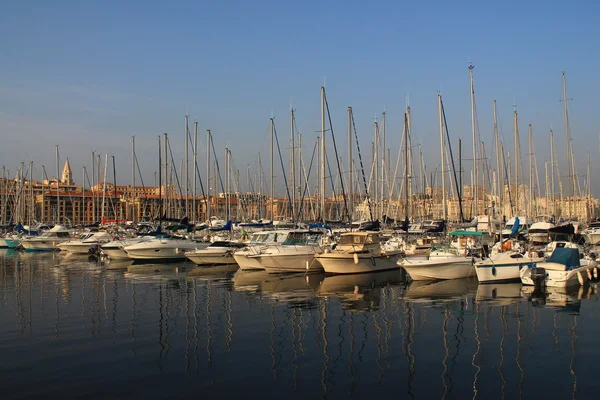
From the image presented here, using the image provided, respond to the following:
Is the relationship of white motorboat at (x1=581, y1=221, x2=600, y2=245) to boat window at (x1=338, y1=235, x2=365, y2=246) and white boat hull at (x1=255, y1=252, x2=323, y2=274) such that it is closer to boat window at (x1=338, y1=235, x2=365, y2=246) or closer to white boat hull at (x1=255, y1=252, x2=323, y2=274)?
boat window at (x1=338, y1=235, x2=365, y2=246)

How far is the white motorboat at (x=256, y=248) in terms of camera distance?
107 ft

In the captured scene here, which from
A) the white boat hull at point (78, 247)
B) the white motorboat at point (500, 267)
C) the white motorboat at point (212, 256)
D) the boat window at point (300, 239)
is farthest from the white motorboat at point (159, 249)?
the white motorboat at point (500, 267)

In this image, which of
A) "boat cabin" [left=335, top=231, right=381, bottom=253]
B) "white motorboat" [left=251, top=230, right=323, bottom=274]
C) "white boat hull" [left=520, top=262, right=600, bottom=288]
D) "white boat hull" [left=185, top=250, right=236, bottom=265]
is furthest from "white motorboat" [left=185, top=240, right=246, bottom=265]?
"white boat hull" [left=520, top=262, right=600, bottom=288]

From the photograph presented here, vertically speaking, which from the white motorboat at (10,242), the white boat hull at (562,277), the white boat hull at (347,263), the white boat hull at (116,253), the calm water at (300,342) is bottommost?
the calm water at (300,342)

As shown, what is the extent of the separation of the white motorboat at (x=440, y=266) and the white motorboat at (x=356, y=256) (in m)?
3.55

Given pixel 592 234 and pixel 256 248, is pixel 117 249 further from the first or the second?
pixel 592 234

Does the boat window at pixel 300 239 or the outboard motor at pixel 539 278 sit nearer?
the outboard motor at pixel 539 278

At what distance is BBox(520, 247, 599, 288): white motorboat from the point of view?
79.4 ft

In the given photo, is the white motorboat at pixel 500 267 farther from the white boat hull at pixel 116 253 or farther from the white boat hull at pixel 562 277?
the white boat hull at pixel 116 253

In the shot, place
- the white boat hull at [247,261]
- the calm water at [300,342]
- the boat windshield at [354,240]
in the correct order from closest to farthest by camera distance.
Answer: the calm water at [300,342]
the boat windshield at [354,240]
the white boat hull at [247,261]

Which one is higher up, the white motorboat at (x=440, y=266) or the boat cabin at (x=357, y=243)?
the boat cabin at (x=357, y=243)

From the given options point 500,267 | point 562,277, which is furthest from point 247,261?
point 562,277

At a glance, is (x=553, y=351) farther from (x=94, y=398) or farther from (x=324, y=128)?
(x=324, y=128)

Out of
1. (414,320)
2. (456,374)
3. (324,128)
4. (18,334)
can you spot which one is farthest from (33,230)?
(456,374)
